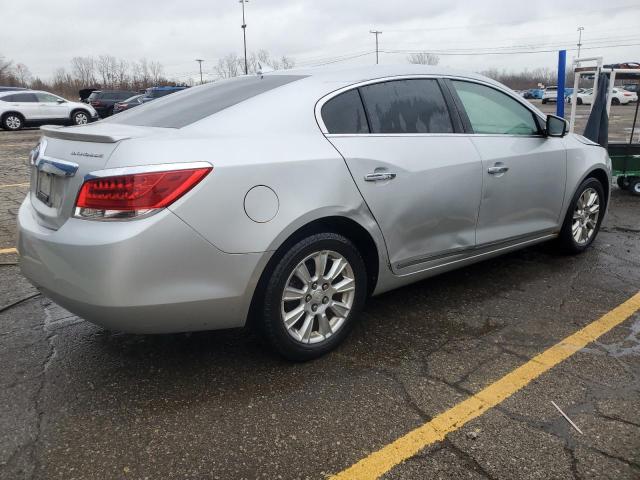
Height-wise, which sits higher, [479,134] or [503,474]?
[479,134]

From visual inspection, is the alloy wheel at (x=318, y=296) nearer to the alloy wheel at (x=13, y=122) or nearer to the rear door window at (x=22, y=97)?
the alloy wheel at (x=13, y=122)

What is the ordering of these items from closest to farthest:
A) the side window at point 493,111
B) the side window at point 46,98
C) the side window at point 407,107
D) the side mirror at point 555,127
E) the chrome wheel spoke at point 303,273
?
the chrome wheel spoke at point 303,273 → the side window at point 407,107 → the side window at point 493,111 → the side mirror at point 555,127 → the side window at point 46,98

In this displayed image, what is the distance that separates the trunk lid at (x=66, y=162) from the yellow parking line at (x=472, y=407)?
5.49 feet

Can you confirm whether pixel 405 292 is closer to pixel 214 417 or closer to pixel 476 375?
pixel 476 375

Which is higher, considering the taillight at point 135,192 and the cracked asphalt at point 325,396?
the taillight at point 135,192

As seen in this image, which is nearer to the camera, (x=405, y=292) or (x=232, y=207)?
(x=232, y=207)

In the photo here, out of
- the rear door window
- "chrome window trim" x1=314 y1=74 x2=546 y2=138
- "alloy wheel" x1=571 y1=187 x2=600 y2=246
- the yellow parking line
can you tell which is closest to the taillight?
"chrome window trim" x1=314 y1=74 x2=546 y2=138

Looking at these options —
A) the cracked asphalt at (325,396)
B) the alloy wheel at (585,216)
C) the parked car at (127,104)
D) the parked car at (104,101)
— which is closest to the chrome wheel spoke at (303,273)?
the cracked asphalt at (325,396)

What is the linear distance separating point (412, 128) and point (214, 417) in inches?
78.3

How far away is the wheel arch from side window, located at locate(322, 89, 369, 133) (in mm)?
503

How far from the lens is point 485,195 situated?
11.8 ft

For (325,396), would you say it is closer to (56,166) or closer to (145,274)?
(145,274)

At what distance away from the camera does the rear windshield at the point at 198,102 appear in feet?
9.36

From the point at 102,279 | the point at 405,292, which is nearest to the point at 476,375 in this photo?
the point at 405,292
